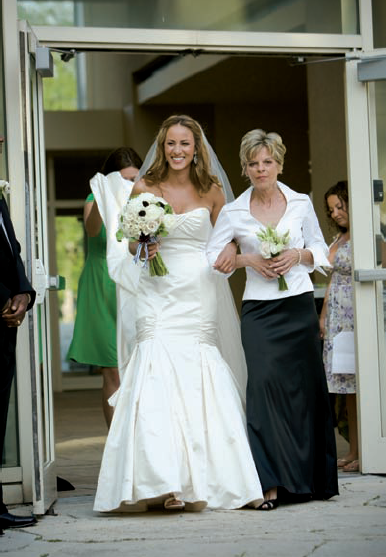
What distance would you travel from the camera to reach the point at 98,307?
7.59 metres

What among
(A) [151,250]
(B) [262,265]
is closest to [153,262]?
(A) [151,250]

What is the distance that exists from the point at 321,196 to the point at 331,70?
1.20 m

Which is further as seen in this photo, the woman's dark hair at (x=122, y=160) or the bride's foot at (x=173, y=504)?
the woman's dark hair at (x=122, y=160)

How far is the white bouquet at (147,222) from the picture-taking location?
5621 mm

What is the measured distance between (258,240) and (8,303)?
5.08 ft

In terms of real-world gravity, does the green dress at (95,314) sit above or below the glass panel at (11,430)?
above

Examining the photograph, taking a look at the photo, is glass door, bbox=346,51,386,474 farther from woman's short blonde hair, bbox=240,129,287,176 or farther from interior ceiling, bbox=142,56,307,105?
interior ceiling, bbox=142,56,307,105

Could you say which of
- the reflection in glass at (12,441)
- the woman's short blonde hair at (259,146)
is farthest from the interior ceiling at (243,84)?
the reflection in glass at (12,441)

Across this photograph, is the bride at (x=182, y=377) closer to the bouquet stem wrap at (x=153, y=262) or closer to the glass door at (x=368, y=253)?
the bouquet stem wrap at (x=153, y=262)

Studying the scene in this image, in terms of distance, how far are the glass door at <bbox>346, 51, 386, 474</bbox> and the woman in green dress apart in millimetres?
1525

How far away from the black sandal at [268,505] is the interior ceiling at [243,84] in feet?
21.1

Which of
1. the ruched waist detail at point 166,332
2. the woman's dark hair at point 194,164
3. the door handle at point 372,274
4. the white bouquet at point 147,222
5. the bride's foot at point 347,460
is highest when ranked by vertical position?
the woman's dark hair at point 194,164

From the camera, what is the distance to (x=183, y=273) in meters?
5.89

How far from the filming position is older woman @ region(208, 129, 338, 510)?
18.9 ft
